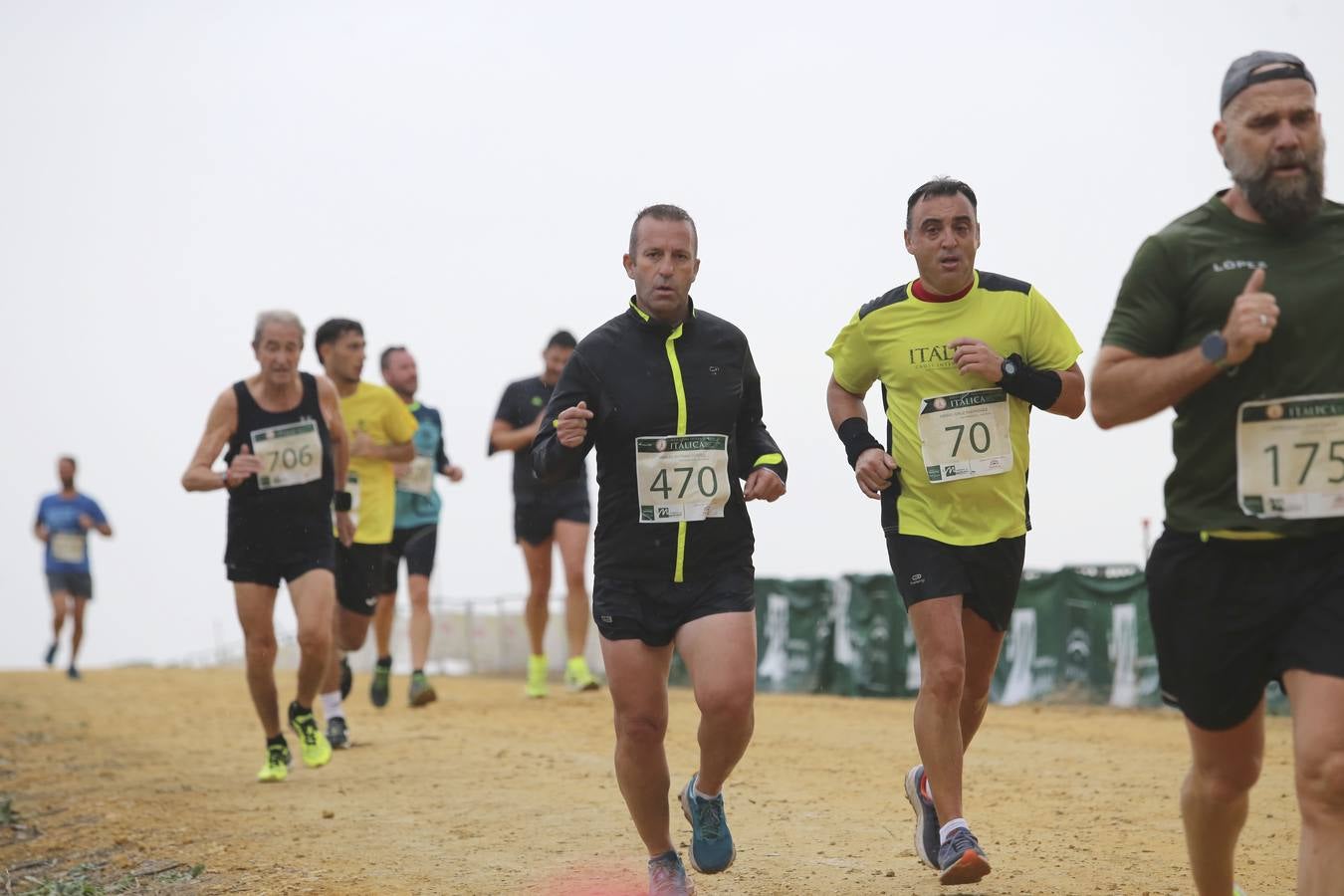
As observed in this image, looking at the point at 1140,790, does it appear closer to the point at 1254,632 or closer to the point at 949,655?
the point at 949,655

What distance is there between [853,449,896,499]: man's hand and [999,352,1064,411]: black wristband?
1.76 ft

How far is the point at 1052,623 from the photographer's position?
16.4 metres

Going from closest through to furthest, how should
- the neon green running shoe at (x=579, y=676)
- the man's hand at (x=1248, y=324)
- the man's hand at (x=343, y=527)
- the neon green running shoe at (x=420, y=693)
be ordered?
the man's hand at (x=1248, y=324), the man's hand at (x=343, y=527), the neon green running shoe at (x=420, y=693), the neon green running shoe at (x=579, y=676)

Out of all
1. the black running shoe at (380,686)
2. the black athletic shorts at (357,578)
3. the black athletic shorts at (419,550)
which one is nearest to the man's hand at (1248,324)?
the black athletic shorts at (357,578)

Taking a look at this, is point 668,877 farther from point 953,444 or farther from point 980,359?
point 980,359

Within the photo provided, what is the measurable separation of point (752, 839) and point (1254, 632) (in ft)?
12.3

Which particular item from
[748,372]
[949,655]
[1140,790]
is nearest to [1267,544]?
[949,655]

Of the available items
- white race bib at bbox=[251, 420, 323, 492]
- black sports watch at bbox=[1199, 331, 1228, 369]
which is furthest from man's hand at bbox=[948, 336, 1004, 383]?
white race bib at bbox=[251, 420, 323, 492]

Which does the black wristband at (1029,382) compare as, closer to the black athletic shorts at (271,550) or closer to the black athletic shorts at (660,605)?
the black athletic shorts at (660,605)

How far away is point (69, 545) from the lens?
23484 mm

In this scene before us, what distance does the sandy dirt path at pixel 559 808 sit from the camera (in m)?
6.98

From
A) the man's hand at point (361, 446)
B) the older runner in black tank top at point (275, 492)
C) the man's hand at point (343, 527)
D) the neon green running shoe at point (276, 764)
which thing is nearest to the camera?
the older runner in black tank top at point (275, 492)

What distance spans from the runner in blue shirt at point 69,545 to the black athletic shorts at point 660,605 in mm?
19264

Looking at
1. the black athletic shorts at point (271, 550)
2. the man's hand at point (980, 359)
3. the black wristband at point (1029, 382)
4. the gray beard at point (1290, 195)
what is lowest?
the black athletic shorts at point (271, 550)
